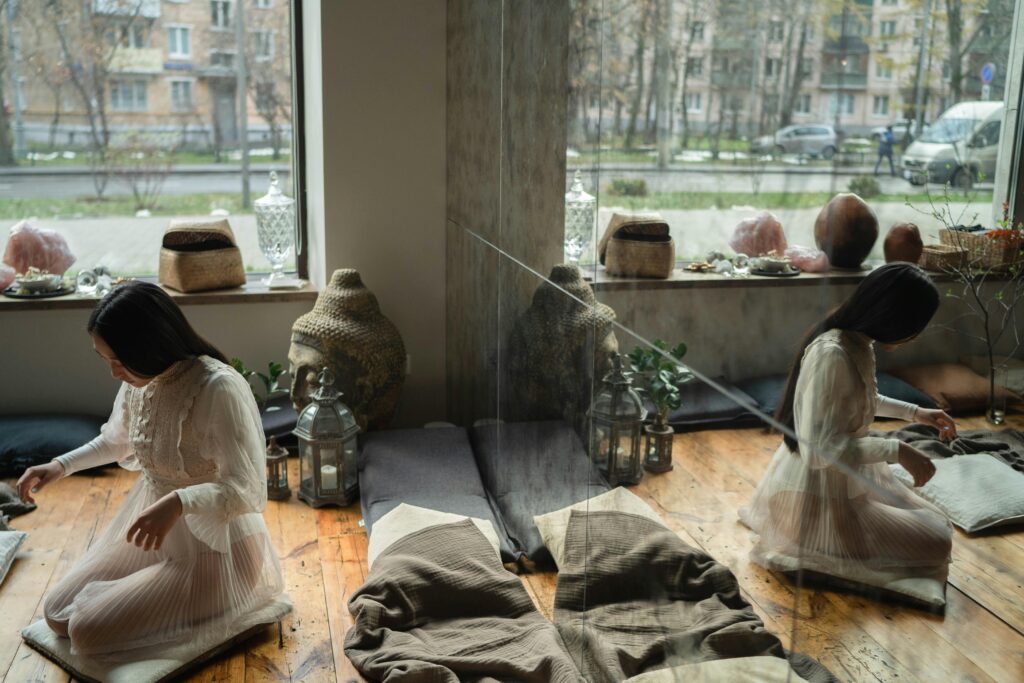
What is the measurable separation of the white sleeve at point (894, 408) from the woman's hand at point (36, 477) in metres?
2.22

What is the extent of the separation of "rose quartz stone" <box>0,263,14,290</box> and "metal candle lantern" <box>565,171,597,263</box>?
2702 millimetres

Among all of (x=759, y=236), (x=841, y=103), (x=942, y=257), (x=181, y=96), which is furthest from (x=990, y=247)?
(x=181, y=96)

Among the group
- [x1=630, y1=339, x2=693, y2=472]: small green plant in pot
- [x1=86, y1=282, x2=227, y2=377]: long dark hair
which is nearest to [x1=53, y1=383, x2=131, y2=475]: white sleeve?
[x1=86, y1=282, x2=227, y2=377]: long dark hair

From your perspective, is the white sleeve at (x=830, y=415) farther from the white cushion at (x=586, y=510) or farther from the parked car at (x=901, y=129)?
the white cushion at (x=586, y=510)

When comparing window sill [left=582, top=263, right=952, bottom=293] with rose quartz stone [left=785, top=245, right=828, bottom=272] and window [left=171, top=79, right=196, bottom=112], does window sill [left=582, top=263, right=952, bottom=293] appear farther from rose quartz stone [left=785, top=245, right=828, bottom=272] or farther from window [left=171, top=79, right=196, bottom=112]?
window [left=171, top=79, right=196, bottom=112]

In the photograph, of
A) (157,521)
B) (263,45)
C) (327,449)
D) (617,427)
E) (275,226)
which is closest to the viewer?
(617,427)

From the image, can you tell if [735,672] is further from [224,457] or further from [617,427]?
[224,457]

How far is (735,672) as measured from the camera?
4.87 feet

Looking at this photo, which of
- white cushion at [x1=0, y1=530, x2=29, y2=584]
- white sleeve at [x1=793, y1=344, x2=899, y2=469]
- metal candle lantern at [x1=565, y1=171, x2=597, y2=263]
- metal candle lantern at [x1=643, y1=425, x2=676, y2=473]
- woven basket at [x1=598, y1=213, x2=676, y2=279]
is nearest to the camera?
white sleeve at [x1=793, y1=344, x2=899, y2=469]

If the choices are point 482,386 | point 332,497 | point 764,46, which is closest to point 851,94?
point 764,46

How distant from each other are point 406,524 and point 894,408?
2.22m

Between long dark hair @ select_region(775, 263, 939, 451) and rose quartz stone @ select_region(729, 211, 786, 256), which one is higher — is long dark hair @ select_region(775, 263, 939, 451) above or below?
below

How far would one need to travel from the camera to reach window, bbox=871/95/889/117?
100cm

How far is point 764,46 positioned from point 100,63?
145 inches
